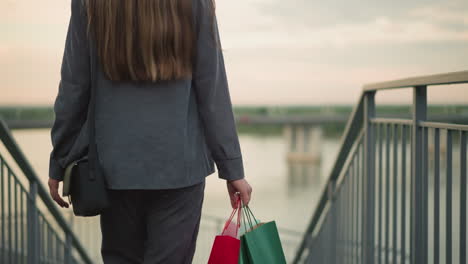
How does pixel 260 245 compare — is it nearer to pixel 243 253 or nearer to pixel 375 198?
pixel 243 253

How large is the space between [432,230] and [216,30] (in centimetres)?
→ 76

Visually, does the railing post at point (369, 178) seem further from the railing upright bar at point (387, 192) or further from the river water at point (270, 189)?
the river water at point (270, 189)

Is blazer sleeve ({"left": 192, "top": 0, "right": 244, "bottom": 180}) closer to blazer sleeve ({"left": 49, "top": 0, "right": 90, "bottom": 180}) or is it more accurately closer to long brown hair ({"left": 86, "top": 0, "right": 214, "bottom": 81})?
long brown hair ({"left": 86, "top": 0, "right": 214, "bottom": 81})

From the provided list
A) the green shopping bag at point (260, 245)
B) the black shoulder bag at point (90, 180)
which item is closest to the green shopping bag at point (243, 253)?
the green shopping bag at point (260, 245)

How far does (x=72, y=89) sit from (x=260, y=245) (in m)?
0.51

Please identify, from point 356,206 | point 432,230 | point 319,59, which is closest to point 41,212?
point 356,206

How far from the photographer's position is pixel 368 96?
176 cm

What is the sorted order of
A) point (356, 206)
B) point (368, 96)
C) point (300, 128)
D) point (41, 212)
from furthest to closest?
1. point (300, 128)
2. point (41, 212)
3. point (356, 206)
4. point (368, 96)

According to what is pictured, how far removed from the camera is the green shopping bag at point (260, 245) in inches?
42.3

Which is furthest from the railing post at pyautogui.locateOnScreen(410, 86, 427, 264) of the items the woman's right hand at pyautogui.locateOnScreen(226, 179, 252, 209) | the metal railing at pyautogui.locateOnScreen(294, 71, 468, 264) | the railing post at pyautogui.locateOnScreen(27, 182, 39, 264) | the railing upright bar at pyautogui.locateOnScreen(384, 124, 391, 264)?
the railing post at pyautogui.locateOnScreen(27, 182, 39, 264)

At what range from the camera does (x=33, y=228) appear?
212cm

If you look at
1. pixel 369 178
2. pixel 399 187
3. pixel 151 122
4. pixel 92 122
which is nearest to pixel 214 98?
pixel 151 122

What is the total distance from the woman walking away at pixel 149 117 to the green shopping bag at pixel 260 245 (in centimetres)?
9

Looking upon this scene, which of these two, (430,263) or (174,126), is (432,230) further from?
(174,126)
